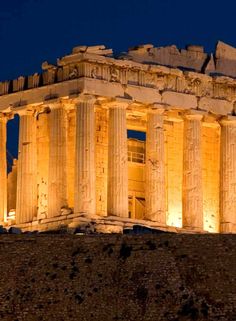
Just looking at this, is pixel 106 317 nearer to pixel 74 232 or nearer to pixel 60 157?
pixel 74 232

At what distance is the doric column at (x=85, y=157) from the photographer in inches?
3406

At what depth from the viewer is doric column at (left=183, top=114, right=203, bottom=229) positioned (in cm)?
9150

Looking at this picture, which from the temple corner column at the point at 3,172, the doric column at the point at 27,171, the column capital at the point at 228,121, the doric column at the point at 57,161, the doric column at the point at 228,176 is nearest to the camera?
the doric column at the point at 57,161

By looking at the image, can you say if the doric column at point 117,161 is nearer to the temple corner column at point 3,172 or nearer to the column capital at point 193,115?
the column capital at point 193,115

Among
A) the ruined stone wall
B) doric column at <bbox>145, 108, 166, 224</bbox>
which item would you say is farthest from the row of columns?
the ruined stone wall

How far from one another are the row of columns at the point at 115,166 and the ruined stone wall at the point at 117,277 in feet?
43.1

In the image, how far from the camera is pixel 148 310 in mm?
67312

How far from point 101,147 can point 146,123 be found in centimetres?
321

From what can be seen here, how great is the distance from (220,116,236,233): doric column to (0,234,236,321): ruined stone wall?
61.0 ft

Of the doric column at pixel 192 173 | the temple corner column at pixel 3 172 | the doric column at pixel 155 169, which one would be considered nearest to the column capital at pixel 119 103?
the doric column at pixel 155 169

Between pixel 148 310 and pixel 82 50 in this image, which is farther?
pixel 82 50

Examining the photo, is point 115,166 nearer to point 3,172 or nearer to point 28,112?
point 28,112

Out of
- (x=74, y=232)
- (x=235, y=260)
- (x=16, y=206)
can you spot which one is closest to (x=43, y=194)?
(x=16, y=206)

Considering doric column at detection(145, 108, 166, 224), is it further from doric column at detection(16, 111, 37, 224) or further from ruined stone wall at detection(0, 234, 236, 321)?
ruined stone wall at detection(0, 234, 236, 321)
